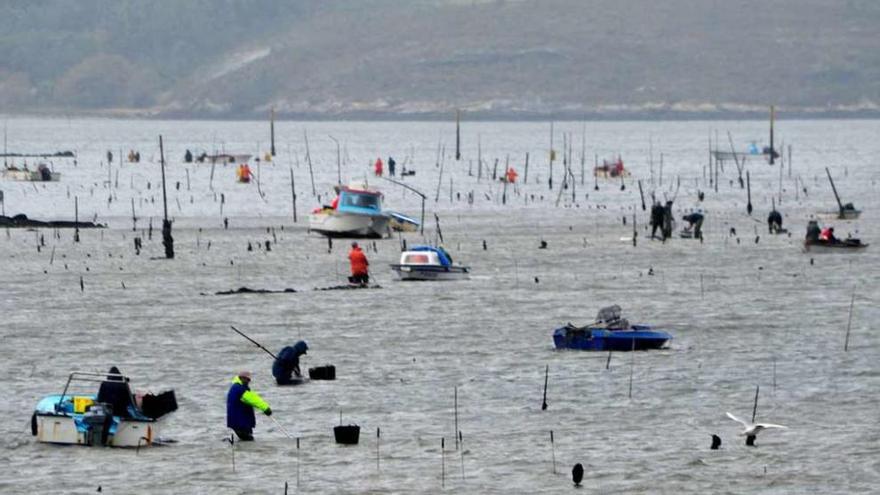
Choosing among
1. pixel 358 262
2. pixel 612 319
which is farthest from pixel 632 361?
pixel 358 262

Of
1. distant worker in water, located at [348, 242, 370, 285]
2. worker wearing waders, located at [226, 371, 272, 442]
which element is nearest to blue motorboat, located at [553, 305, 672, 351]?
worker wearing waders, located at [226, 371, 272, 442]

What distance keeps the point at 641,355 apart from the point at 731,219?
42228 millimetres

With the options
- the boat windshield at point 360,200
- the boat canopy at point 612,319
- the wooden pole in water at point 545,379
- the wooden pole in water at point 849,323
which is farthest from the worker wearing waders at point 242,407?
the boat windshield at point 360,200

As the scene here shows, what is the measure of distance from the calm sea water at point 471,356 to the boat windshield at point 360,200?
51.5 inches

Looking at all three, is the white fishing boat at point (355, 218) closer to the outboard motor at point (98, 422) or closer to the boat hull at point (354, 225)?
the boat hull at point (354, 225)

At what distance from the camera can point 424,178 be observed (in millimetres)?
126250

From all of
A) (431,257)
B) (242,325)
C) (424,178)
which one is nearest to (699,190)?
(424,178)

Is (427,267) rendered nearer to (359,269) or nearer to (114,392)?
(359,269)

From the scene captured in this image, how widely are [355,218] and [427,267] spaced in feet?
52.8

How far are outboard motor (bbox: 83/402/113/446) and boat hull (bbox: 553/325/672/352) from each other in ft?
39.6

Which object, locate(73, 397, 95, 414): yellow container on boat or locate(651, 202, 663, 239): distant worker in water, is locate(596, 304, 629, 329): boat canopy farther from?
locate(651, 202, 663, 239): distant worker in water

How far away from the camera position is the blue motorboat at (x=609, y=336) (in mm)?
42188

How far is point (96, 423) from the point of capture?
32500 mm

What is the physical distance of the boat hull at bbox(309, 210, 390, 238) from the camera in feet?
236
